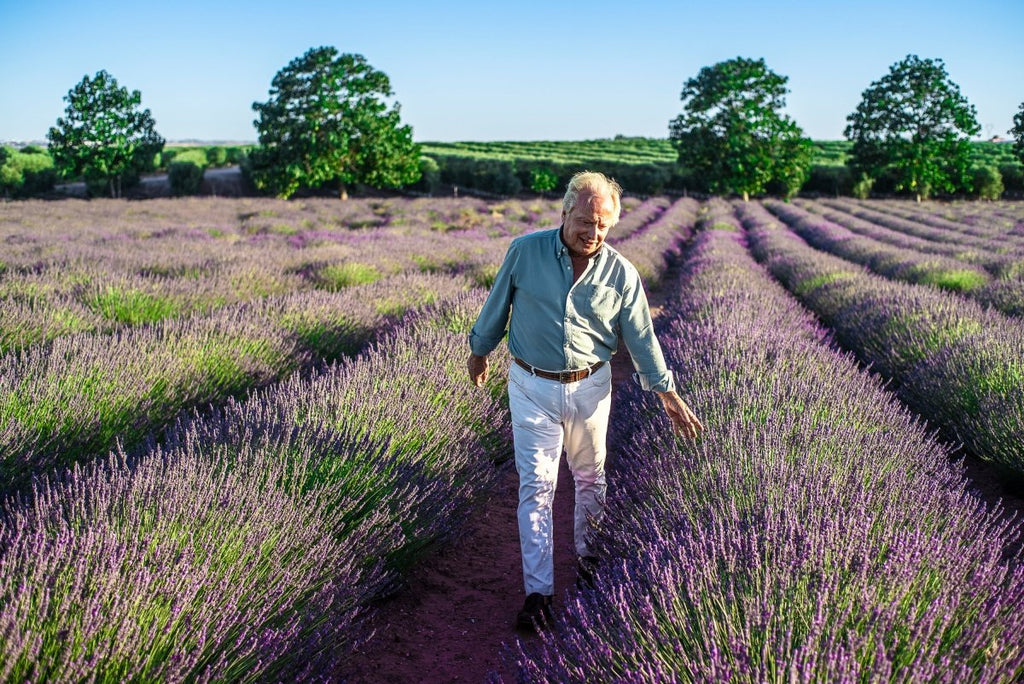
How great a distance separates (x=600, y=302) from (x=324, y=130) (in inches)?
1157

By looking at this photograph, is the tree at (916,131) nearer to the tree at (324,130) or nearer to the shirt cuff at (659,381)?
the tree at (324,130)

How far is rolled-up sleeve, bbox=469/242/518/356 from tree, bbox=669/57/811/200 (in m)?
32.7

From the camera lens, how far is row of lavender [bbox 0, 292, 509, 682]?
1517mm

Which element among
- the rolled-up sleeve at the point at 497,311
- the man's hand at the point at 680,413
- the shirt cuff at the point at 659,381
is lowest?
the man's hand at the point at 680,413

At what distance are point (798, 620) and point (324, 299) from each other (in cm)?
469

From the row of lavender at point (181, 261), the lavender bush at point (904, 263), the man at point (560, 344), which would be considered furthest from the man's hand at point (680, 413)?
the lavender bush at point (904, 263)

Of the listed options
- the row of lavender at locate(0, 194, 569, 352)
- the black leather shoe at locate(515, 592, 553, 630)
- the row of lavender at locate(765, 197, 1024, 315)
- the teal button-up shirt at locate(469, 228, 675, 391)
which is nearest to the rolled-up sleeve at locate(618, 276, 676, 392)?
the teal button-up shirt at locate(469, 228, 675, 391)

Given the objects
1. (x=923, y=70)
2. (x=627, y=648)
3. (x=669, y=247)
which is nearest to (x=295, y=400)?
(x=627, y=648)

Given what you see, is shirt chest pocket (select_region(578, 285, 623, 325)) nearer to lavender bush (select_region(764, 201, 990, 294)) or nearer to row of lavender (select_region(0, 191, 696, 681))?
row of lavender (select_region(0, 191, 696, 681))

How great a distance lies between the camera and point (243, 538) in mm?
1965

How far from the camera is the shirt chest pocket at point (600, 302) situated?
2.30 m

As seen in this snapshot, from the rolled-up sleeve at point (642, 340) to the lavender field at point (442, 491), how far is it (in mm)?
312

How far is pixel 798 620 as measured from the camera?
5.08 ft

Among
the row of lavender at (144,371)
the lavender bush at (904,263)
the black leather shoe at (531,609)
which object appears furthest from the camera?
the lavender bush at (904,263)
